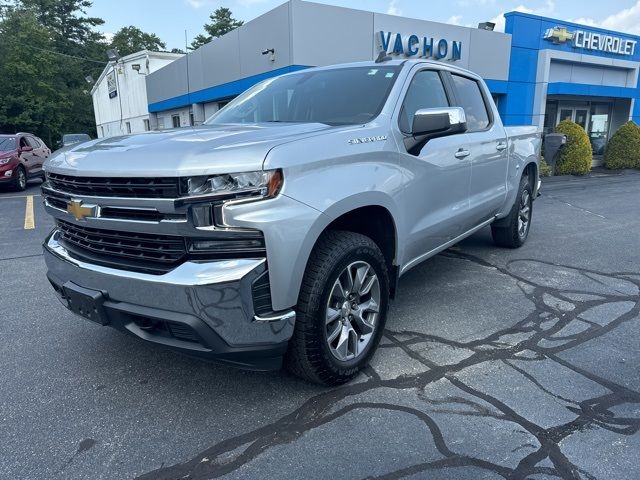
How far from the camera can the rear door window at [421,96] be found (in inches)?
137

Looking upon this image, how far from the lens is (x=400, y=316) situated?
4027mm

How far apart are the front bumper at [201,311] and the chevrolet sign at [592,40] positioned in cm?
1805

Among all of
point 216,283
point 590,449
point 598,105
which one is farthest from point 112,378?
point 598,105

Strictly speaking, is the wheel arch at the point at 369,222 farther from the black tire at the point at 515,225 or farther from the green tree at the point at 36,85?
the green tree at the point at 36,85

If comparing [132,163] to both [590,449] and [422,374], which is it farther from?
[590,449]

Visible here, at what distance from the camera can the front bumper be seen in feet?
7.34

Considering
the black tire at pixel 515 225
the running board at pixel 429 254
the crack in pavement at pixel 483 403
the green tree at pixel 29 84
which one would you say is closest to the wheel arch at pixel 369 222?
the running board at pixel 429 254

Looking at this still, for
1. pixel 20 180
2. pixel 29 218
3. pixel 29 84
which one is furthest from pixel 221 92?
pixel 29 84

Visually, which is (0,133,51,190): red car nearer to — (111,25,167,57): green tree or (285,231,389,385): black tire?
(285,231,389,385): black tire

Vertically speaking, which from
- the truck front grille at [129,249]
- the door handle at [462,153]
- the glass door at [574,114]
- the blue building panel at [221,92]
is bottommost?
the truck front grille at [129,249]

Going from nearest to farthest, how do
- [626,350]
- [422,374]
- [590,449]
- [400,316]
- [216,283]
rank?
[216,283] → [590,449] → [422,374] → [626,350] → [400,316]

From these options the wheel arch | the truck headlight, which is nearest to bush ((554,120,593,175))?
the wheel arch

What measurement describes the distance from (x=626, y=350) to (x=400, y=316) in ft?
5.32

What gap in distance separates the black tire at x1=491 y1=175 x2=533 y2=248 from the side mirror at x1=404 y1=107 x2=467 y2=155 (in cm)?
263
